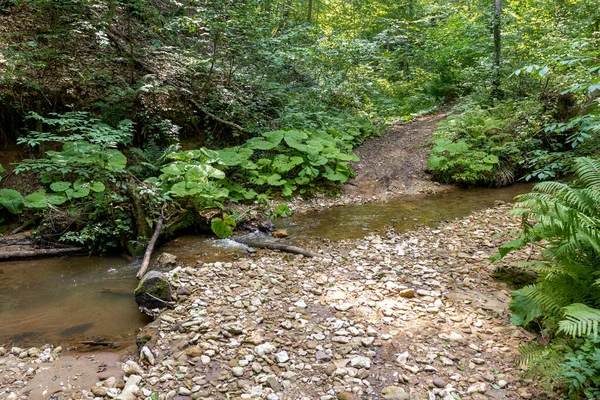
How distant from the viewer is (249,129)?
8992 millimetres

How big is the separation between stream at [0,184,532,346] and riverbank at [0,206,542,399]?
531 mm

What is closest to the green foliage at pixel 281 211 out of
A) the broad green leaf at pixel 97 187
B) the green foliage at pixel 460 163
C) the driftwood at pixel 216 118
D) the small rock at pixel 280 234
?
the small rock at pixel 280 234

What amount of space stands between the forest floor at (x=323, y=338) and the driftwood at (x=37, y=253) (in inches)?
85.1

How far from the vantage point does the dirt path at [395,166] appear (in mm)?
8883

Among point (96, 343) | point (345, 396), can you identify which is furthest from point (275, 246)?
point (345, 396)

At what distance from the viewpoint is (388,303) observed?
3826 millimetres

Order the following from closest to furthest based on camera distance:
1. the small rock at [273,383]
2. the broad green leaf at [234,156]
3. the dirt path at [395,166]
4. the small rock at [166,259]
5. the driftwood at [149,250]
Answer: the small rock at [273,383]
the driftwood at [149,250]
the small rock at [166,259]
the broad green leaf at [234,156]
the dirt path at [395,166]

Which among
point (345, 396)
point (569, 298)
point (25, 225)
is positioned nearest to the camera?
point (345, 396)

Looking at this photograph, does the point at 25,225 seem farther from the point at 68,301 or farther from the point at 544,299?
the point at 544,299

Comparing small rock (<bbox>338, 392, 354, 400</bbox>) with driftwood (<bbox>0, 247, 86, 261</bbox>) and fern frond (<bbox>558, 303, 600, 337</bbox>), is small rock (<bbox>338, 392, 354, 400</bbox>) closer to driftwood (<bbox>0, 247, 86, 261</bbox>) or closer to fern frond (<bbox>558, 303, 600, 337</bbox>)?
fern frond (<bbox>558, 303, 600, 337</bbox>)

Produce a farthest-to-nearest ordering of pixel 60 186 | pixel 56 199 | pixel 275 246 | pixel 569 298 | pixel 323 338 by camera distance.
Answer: pixel 60 186
pixel 56 199
pixel 275 246
pixel 323 338
pixel 569 298

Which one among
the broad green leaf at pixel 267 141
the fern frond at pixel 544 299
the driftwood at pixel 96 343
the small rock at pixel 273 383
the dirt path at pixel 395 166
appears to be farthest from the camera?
the dirt path at pixel 395 166

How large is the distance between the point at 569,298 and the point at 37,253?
697 centimetres

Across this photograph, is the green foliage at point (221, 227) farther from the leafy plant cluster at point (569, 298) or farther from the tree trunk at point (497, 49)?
the tree trunk at point (497, 49)
